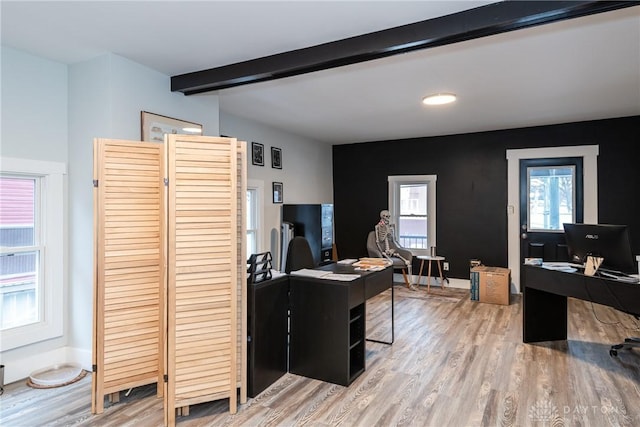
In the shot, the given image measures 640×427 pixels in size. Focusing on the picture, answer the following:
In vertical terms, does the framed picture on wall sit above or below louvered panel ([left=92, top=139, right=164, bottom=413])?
above

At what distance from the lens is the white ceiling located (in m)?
2.29

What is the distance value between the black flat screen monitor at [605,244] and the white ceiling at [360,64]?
1356 millimetres

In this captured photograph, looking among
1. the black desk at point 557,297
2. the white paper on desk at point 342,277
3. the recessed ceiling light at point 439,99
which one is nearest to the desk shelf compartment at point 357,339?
the white paper on desk at point 342,277

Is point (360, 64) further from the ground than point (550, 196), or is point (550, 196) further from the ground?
point (360, 64)

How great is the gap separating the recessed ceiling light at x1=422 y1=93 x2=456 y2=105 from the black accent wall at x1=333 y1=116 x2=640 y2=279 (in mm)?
2224

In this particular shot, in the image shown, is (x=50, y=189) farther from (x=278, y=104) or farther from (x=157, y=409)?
(x=278, y=104)

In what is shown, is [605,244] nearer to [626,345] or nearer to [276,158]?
[626,345]

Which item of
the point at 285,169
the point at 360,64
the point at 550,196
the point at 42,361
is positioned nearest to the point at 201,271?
the point at 42,361

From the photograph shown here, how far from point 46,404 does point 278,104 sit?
3.38 metres

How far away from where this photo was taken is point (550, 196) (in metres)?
5.57

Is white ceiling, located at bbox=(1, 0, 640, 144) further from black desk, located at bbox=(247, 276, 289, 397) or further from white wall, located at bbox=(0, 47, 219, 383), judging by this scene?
black desk, located at bbox=(247, 276, 289, 397)

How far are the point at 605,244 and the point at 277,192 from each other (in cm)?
392

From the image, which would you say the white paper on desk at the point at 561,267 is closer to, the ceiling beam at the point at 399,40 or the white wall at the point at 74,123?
the ceiling beam at the point at 399,40

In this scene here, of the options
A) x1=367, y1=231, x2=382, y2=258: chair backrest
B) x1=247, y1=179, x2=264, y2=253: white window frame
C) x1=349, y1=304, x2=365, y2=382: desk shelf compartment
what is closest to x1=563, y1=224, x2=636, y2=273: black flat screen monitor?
x1=349, y1=304, x2=365, y2=382: desk shelf compartment
